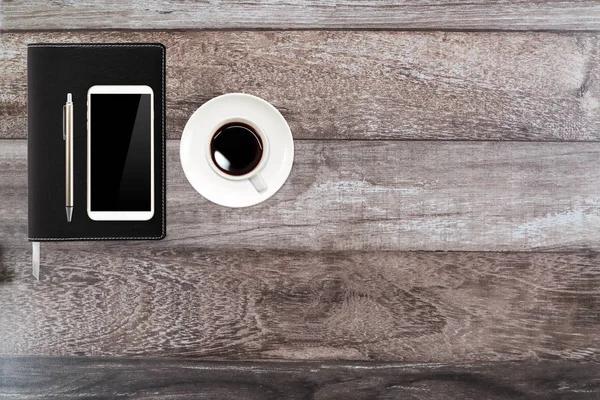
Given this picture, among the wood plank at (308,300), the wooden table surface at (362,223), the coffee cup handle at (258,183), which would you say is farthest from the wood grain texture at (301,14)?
the wood plank at (308,300)

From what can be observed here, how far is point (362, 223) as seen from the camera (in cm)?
71

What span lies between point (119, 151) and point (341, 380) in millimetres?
465

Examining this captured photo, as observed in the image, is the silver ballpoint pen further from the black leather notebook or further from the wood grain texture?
the wood grain texture

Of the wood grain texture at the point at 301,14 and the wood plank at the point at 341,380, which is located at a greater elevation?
the wood grain texture at the point at 301,14

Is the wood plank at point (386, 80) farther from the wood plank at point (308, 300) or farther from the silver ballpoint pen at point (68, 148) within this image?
the wood plank at point (308, 300)

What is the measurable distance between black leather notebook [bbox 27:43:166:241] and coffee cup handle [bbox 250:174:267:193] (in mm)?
137

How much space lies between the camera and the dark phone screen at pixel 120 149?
2.26ft

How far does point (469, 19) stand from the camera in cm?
71

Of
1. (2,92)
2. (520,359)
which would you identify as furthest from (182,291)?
(520,359)

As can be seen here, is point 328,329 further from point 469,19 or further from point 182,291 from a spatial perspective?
point 469,19

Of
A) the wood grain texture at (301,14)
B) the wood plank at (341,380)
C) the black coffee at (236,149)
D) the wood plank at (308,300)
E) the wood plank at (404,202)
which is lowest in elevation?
the wood plank at (341,380)

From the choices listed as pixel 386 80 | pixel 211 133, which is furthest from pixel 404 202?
pixel 211 133

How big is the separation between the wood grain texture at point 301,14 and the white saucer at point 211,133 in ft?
0.43

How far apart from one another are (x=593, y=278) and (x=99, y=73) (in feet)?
2.57
